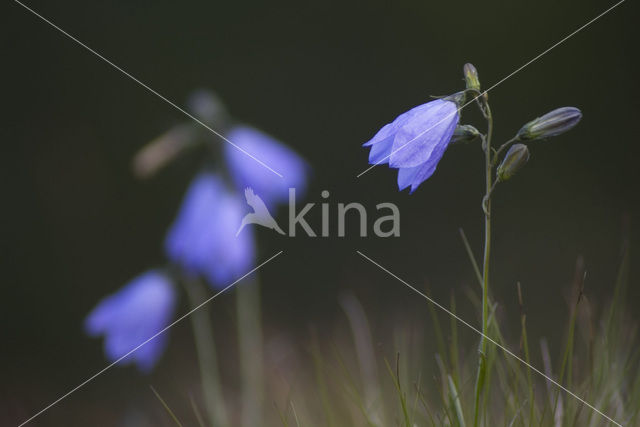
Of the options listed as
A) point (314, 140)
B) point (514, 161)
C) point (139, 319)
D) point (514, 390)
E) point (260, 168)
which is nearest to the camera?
point (514, 161)

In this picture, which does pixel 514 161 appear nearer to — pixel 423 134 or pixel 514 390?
pixel 423 134

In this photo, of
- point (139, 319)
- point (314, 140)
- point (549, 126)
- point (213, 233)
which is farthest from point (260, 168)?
point (314, 140)

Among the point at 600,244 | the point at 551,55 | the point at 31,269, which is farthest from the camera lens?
the point at 551,55

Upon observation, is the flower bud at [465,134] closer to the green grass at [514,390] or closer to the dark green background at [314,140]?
the green grass at [514,390]

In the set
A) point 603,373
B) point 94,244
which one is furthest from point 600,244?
point 603,373

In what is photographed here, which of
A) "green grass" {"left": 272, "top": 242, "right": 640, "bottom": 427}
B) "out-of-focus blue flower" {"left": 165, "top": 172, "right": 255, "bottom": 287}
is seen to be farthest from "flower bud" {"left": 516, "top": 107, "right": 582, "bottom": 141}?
"out-of-focus blue flower" {"left": 165, "top": 172, "right": 255, "bottom": 287}

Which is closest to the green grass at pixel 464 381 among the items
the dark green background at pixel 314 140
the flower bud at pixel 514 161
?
the flower bud at pixel 514 161

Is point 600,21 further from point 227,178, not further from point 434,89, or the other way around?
point 227,178

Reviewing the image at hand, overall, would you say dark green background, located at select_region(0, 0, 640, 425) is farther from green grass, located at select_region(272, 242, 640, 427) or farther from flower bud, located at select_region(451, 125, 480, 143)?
flower bud, located at select_region(451, 125, 480, 143)
